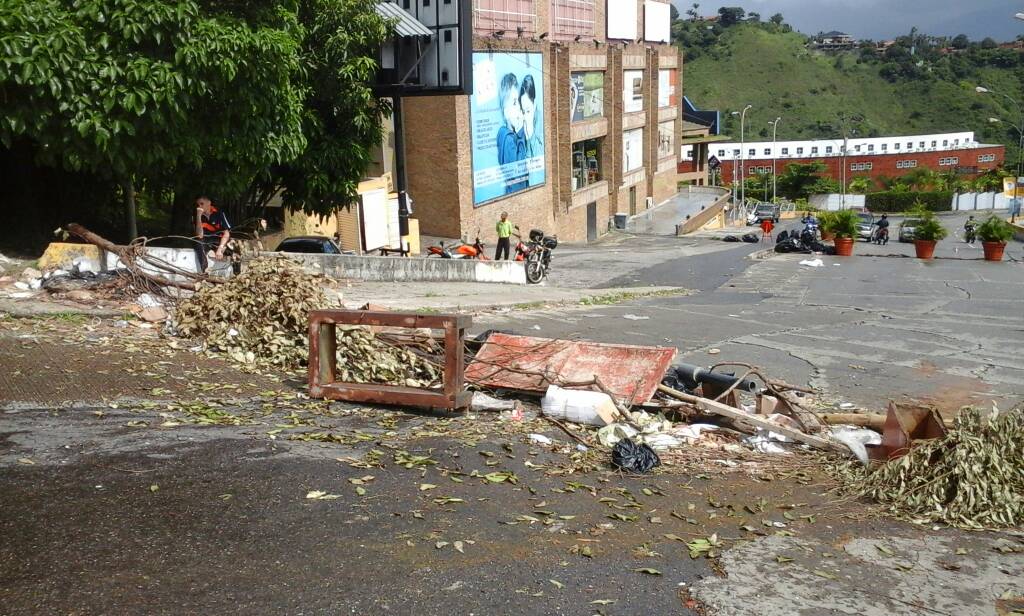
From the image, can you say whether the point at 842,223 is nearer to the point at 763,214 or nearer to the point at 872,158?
the point at 763,214

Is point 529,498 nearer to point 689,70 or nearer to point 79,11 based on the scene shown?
point 79,11

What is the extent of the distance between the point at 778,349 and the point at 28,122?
1089cm

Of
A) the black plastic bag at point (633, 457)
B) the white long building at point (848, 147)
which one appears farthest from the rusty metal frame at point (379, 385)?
the white long building at point (848, 147)

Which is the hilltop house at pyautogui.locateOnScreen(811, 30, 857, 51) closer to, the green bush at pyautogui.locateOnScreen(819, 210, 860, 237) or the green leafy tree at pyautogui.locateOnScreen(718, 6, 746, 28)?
the green leafy tree at pyautogui.locateOnScreen(718, 6, 746, 28)

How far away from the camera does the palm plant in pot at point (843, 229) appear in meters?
29.2

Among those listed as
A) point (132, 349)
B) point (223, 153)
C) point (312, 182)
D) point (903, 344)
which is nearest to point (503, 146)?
point (312, 182)

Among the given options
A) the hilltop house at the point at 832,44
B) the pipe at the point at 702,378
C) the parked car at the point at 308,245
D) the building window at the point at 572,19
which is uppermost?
the hilltop house at the point at 832,44

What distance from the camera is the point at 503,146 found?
35.5m

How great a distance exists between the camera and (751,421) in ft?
25.9

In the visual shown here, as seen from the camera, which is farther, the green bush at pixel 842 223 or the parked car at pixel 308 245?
the green bush at pixel 842 223

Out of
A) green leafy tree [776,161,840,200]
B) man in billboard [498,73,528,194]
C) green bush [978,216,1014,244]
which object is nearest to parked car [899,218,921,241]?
green bush [978,216,1014,244]

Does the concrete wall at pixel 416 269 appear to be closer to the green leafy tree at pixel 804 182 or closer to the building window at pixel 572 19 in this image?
the building window at pixel 572 19

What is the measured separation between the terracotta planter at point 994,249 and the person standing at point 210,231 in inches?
885

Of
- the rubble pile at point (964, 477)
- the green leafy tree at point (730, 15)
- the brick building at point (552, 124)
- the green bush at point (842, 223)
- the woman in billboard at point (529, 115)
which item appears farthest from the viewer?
the green leafy tree at point (730, 15)
